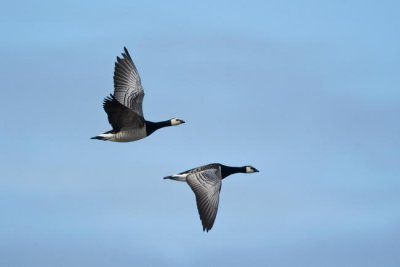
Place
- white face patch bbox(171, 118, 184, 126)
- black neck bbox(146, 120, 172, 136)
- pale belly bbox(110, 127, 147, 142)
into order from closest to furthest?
1. pale belly bbox(110, 127, 147, 142)
2. black neck bbox(146, 120, 172, 136)
3. white face patch bbox(171, 118, 184, 126)

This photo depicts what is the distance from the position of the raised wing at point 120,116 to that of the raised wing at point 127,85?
4.48ft

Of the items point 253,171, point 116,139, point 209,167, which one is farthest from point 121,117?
point 253,171

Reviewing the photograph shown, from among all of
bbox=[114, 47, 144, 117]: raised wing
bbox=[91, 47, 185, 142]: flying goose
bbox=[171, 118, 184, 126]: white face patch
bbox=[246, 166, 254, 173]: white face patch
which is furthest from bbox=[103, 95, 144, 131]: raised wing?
bbox=[246, 166, 254, 173]: white face patch

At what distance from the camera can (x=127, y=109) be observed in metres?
29.6

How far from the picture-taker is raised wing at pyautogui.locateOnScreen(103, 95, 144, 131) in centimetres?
2884

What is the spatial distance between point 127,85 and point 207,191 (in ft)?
16.3

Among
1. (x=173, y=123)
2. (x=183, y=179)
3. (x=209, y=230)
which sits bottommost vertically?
(x=209, y=230)

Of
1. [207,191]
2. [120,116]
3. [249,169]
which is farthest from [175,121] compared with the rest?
[207,191]

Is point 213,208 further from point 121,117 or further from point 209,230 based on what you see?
point 121,117

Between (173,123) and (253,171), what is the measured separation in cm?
329

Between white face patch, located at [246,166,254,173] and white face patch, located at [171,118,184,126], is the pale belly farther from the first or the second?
white face patch, located at [246,166,254,173]

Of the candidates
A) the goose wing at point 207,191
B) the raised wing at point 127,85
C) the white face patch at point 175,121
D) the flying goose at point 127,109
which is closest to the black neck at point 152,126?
the flying goose at point 127,109

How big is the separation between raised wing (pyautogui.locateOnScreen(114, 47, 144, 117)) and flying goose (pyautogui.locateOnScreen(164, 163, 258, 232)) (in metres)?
2.72

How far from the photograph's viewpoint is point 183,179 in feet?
100
